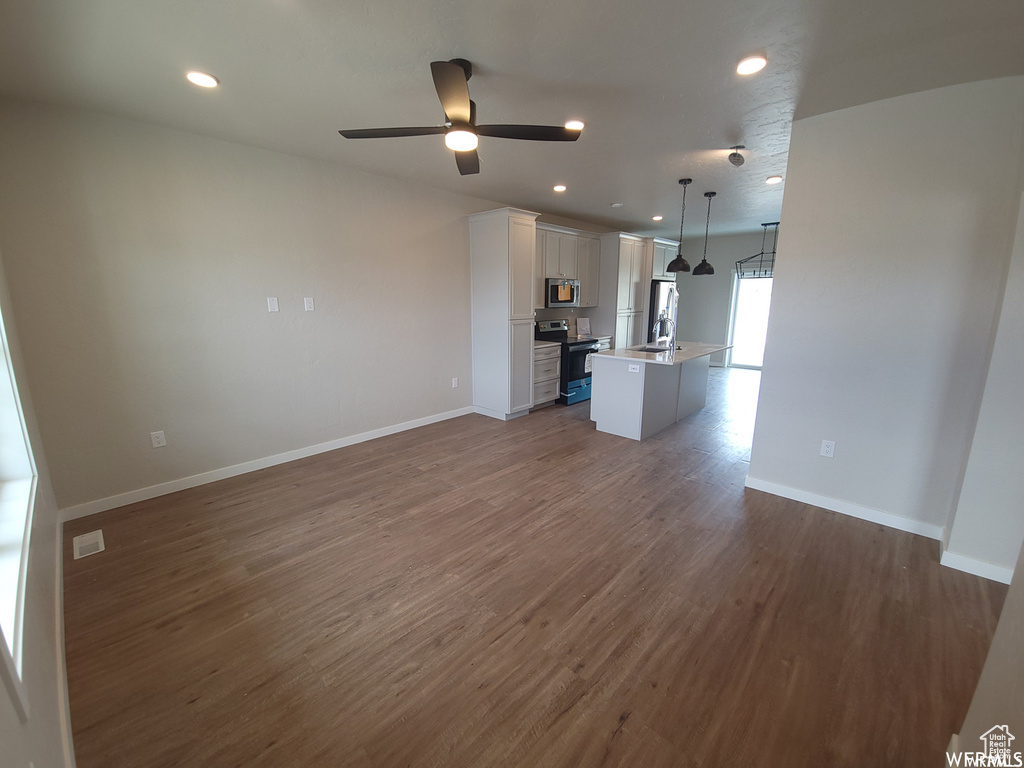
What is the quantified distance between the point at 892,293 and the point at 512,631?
9.42 ft

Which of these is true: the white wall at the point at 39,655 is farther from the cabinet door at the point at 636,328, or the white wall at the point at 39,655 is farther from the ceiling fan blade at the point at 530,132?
the cabinet door at the point at 636,328

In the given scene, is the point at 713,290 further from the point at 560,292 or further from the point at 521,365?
the point at 521,365

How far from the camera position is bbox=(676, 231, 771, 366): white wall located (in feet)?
25.2

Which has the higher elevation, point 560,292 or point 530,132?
point 530,132

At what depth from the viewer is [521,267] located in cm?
452

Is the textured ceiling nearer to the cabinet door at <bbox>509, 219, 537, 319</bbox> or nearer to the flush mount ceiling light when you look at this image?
the flush mount ceiling light

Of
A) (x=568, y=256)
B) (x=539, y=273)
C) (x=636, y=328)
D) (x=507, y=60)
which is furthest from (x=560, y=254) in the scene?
(x=507, y=60)

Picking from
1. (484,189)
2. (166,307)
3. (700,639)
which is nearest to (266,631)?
(700,639)

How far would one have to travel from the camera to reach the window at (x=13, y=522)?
0.93m

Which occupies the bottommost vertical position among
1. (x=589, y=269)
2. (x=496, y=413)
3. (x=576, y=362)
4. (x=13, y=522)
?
(x=496, y=413)

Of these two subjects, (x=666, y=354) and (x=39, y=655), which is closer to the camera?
(x=39, y=655)

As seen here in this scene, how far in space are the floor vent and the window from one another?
1.87 ft

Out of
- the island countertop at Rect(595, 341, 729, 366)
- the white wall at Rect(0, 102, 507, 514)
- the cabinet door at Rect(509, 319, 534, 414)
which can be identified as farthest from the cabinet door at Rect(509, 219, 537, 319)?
the island countertop at Rect(595, 341, 729, 366)

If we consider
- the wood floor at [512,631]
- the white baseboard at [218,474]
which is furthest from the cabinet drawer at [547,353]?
the wood floor at [512,631]
